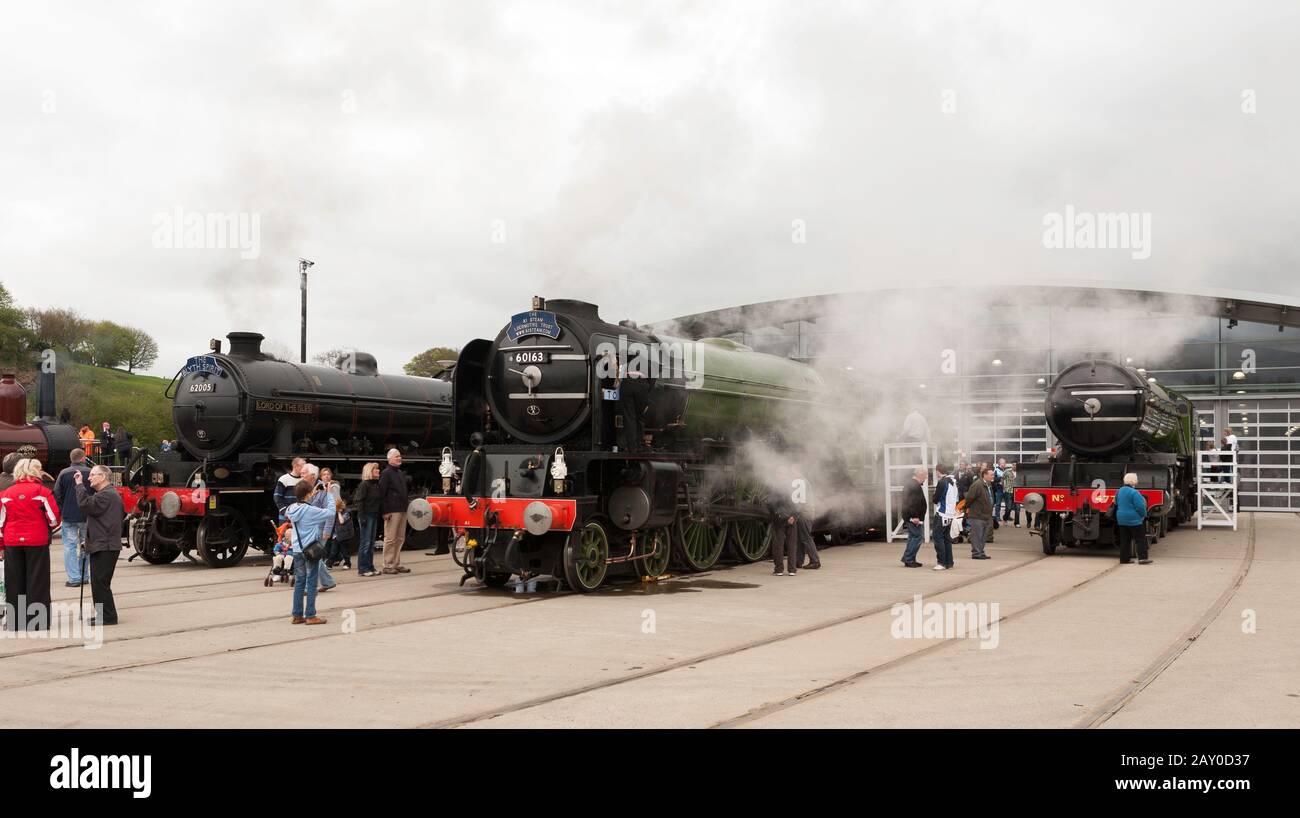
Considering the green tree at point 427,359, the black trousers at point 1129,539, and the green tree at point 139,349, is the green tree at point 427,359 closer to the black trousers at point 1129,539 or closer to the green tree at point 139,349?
the green tree at point 139,349

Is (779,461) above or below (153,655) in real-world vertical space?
above

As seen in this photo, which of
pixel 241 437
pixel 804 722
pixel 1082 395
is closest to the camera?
pixel 804 722

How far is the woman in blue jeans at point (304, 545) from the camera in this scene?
9961 millimetres

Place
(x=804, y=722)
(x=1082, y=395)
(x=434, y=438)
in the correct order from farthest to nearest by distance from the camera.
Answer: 1. (x=434, y=438)
2. (x=1082, y=395)
3. (x=804, y=722)

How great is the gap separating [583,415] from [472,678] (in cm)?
538

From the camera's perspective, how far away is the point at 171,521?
16328 mm

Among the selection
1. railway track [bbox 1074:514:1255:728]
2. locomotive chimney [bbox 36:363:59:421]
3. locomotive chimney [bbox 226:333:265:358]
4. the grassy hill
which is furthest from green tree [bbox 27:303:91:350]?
railway track [bbox 1074:514:1255:728]

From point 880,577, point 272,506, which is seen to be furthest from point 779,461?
point 272,506

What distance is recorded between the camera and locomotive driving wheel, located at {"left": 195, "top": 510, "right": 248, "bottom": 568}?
15.8 meters

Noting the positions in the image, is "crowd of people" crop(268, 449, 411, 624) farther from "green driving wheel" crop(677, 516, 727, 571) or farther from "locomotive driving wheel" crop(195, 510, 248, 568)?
"green driving wheel" crop(677, 516, 727, 571)

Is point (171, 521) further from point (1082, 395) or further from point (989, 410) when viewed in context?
point (989, 410)

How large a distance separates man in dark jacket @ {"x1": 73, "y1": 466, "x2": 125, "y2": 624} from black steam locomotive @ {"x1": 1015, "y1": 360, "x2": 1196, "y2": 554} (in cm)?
1431

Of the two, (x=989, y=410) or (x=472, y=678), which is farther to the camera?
(x=989, y=410)

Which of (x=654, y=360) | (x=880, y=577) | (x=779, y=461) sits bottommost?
(x=880, y=577)
